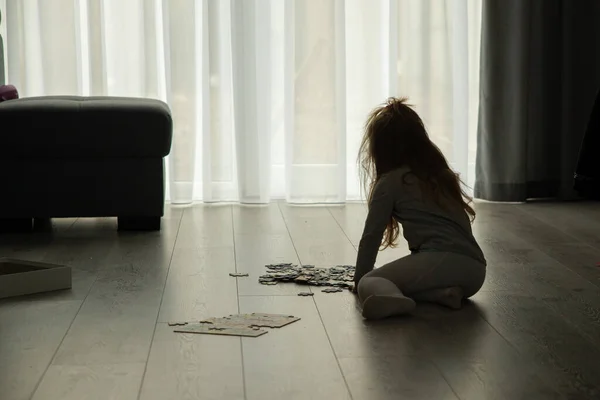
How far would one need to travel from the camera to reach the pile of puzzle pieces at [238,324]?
2.54m

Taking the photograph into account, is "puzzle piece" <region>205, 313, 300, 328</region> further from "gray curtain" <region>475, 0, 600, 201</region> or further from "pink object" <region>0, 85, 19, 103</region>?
"gray curtain" <region>475, 0, 600, 201</region>

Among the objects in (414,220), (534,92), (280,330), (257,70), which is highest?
(257,70)

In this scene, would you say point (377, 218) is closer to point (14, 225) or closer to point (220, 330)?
point (220, 330)

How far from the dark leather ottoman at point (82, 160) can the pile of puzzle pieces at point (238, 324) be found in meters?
1.46

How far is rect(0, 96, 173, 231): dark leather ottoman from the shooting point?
395cm

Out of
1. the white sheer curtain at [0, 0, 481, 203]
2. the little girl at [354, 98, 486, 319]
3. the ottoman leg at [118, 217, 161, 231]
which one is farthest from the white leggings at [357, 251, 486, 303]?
the white sheer curtain at [0, 0, 481, 203]

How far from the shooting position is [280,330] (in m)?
2.58

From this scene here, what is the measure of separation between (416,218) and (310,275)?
19.0 inches

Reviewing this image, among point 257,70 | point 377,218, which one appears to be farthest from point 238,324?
point 257,70

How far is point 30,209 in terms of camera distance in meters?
4.03

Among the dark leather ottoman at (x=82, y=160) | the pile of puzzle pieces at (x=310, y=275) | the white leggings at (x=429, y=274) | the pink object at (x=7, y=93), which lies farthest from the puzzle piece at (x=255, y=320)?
the pink object at (x=7, y=93)

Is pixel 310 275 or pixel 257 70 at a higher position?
pixel 257 70

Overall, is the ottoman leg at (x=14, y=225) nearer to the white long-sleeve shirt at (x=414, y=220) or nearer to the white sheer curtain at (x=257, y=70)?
the white sheer curtain at (x=257, y=70)

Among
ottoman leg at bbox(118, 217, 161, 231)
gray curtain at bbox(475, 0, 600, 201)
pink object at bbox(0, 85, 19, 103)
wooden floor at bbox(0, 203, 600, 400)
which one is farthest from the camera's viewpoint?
gray curtain at bbox(475, 0, 600, 201)
